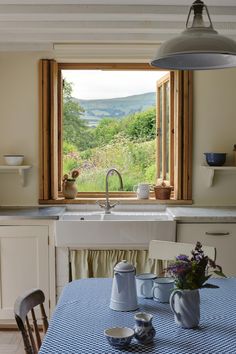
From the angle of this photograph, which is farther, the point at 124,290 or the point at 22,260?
the point at 22,260

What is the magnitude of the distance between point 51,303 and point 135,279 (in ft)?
5.82

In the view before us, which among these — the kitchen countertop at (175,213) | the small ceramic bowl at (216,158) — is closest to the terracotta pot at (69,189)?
the kitchen countertop at (175,213)

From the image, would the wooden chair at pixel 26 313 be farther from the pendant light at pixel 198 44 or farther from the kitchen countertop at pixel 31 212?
the kitchen countertop at pixel 31 212

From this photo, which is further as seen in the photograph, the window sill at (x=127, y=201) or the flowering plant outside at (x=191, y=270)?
the window sill at (x=127, y=201)

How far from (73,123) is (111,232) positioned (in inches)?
51.3

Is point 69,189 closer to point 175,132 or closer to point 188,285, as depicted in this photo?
point 175,132

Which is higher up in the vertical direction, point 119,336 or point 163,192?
point 163,192

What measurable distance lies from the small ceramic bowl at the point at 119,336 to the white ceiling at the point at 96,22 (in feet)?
7.09

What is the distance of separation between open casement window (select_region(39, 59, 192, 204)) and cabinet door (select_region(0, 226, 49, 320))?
581 millimetres

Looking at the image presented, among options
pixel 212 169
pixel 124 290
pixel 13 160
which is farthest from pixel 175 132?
pixel 124 290

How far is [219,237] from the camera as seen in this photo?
3611 millimetres

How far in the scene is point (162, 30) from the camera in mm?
3600

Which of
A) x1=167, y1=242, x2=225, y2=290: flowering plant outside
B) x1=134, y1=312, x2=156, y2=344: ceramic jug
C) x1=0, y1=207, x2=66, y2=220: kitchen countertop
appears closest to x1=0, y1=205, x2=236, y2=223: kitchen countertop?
x1=0, y1=207, x2=66, y2=220: kitchen countertop

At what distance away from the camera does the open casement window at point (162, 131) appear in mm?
4125
